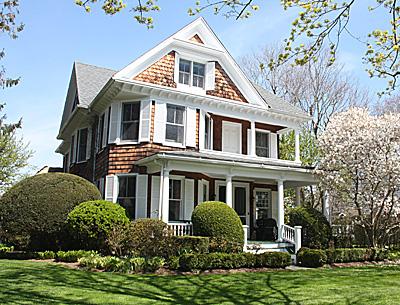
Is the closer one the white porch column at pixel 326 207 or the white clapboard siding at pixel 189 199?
the white clapboard siding at pixel 189 199

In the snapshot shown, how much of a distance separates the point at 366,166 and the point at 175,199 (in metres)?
7.98

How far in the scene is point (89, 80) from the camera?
21.6 meters

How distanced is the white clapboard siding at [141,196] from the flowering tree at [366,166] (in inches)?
301

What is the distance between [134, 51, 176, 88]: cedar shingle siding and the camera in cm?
1695

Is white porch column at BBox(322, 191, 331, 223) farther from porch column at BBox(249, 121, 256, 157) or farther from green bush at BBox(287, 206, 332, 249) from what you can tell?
porch column at BBox(249, 121, 256, 157)

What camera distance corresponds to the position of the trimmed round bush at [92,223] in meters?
12.9

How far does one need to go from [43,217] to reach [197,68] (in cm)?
939

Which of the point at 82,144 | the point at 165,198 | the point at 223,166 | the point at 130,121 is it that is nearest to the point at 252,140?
the point at 223,166

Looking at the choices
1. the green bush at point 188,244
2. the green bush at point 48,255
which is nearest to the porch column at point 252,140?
the green bush at point 188,244

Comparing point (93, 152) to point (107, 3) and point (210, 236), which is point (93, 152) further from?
point (107, 3)

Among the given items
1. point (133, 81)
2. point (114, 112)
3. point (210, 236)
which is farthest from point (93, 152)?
point (210, 236)

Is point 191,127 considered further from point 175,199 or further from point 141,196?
point 141,196

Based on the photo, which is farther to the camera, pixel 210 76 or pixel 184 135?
pixel 210 76

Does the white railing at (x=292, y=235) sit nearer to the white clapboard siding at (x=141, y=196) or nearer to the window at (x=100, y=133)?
the white clapboard siding at (x=141, y=196)
